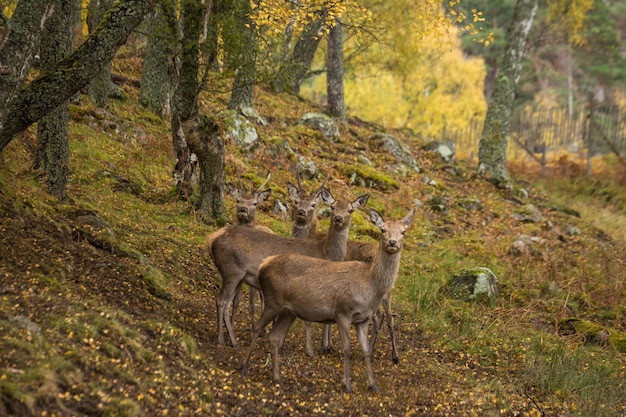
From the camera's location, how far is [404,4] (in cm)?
2894

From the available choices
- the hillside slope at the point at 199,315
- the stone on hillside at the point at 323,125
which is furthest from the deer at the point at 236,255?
the stone on hillside at the point at 323,125

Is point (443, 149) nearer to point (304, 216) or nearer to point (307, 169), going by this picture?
point (307, 169)

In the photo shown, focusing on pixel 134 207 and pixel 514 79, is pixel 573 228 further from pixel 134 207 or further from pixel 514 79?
pixel 134 207

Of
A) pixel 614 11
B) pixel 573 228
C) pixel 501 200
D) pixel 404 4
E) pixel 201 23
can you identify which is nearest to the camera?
pixel 201 23

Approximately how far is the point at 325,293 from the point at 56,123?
19.2 ft

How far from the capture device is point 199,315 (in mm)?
8766

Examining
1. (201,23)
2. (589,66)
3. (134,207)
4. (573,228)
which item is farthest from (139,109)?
(589,66)

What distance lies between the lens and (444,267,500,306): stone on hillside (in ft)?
38.5

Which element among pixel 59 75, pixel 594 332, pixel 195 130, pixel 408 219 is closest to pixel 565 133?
pixel 594 332

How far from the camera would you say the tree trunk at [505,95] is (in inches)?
883

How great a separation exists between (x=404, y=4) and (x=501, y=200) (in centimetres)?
1164

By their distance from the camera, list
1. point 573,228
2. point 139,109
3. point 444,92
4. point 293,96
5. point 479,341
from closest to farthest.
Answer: point 479,341
point 139,109
point 573,228
point 293,96
point 444,92

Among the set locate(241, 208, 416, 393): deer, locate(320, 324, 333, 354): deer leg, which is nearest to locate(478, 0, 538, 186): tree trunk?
locate(320, 324, 333, 354): deer leg

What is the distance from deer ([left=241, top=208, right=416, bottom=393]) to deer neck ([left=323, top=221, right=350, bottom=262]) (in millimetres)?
1473
